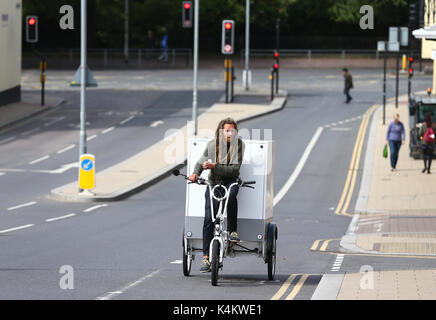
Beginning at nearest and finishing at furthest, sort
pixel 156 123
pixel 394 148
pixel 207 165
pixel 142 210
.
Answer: pixel 207 165, pixel 142 210, pixel 394 148, pixel 156 123

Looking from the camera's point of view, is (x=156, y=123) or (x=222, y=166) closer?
(x=222, y=166)

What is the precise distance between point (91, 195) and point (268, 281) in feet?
46.4

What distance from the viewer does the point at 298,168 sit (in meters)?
35.4

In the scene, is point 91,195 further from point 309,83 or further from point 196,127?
point 309,83

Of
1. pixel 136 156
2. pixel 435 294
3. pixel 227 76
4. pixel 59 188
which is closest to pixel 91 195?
pixel 59 188

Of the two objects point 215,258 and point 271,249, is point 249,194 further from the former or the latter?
point 215,258

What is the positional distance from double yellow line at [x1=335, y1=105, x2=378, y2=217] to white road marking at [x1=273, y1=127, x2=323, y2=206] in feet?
5.28

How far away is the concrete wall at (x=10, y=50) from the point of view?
49969 mm

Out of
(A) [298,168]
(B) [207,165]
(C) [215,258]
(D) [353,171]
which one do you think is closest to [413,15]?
(D) [353,171]

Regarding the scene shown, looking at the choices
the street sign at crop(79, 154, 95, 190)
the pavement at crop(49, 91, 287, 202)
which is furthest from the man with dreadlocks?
the pavement at crop(49, 91, 287, 202)

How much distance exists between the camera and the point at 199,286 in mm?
13383

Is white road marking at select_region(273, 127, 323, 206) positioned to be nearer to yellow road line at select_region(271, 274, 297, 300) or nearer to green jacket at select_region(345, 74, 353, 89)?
green jacket at select_region(345, 74, 353, 89)

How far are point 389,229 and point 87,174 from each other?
847 cm

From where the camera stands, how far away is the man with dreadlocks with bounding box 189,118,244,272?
13.3m
